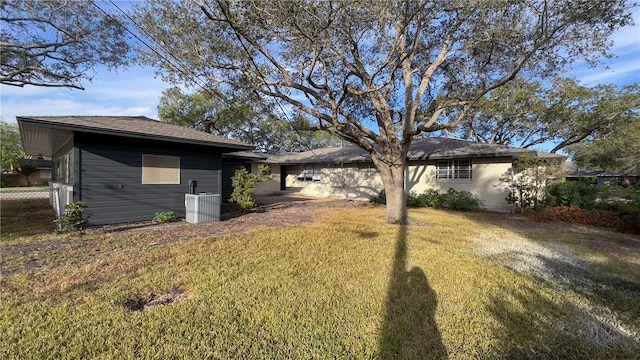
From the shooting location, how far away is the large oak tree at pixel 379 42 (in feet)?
20.9

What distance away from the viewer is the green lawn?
255cm

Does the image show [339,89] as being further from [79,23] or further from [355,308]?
[79,23]

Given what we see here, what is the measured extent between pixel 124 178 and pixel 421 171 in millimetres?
12775

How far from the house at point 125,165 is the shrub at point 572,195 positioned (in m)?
12.2

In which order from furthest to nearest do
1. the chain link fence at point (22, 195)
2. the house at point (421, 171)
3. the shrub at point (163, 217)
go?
the chain link fence at point (22, 195) → the house at point (421, 171) → the shrub at point (163, 217)

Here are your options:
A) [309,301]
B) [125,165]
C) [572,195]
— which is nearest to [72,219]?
[125,165]

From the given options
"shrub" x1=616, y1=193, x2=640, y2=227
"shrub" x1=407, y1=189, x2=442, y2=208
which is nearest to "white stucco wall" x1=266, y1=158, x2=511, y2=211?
"shrub" x1=407, y1=189, x2=442, y2=208

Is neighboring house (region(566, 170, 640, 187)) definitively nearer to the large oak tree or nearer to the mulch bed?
the large oak tree

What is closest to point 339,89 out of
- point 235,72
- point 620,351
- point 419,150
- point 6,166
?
point 235,72

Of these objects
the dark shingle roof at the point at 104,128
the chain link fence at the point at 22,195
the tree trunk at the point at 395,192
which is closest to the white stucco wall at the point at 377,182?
the tree trunk at the point at 395,192

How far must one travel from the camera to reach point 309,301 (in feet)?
11.0

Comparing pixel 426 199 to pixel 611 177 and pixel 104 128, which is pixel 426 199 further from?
pixel 611 177

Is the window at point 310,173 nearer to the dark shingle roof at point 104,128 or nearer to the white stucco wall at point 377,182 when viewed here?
the white stucco wall at point 377,182

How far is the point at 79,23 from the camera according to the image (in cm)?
986
